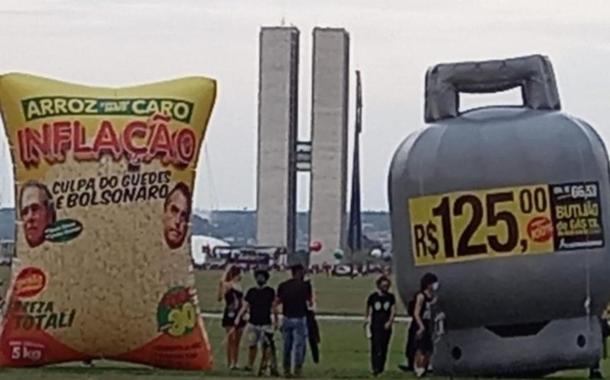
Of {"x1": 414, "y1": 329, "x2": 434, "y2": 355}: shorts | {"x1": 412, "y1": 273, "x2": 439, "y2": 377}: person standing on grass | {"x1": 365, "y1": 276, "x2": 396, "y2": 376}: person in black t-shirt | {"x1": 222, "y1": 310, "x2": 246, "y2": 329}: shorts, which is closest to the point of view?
{"x1": 412, "y1": 273, "x2": 439, "y2": 377}: person standing on grass

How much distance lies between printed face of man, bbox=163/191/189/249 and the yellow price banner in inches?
120

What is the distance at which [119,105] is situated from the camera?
886 inches

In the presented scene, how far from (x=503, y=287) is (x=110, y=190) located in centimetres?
463

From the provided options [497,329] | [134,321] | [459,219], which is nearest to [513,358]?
[497,329]

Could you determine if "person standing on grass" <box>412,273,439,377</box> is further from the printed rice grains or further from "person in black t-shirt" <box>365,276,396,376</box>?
the printed rice grains

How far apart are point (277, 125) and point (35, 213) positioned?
318ft

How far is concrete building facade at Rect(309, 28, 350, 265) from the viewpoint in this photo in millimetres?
120125

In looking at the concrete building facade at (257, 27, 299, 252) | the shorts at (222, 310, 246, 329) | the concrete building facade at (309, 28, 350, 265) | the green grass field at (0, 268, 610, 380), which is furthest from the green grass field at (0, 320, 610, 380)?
the concrete building facade at (309, 28, 350, 265)

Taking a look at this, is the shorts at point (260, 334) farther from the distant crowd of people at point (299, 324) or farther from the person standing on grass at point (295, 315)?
the person standing on grass at point (295, 315)

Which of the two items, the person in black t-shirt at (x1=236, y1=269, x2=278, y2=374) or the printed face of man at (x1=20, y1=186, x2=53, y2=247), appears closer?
the printed face of man at (x1=20, y1=186, x2=53, y2=247)

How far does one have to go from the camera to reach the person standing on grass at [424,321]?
71.7ft

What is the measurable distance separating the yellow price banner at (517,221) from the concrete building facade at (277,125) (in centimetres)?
9631

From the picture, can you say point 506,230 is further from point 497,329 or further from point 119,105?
point 119,105

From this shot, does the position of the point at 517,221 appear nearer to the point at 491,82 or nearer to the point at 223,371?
the point at 491,82
